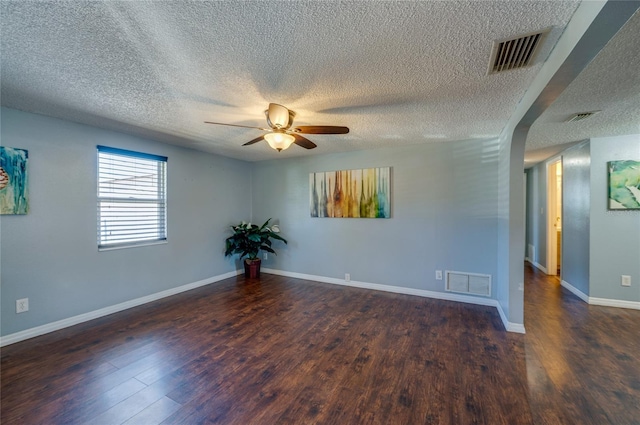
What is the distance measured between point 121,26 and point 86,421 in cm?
232

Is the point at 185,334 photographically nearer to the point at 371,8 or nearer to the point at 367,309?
the point at 367,309

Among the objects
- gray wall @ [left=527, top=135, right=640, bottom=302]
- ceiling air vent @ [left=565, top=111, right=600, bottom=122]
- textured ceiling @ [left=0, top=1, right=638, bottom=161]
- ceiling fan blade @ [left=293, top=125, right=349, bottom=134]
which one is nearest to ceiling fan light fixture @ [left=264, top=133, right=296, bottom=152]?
ceiling fan blade @ [left=293, top=125, right=349, bottom=134]

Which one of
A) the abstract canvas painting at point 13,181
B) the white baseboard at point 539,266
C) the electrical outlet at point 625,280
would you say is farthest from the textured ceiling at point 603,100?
the abstract canvas painting at point 13,181

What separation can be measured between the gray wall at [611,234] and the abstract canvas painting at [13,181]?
21.7ft

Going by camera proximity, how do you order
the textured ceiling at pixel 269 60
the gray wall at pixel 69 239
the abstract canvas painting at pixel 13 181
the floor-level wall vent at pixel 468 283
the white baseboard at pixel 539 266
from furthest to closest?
1. the white baseboard at pixel 539 266
2. the floor-level wall vent at pixel 468 283
3. the gray wall at pixel 69 239
4. the abstract canvas painting at pixel 13 181
5. the textured ceiling at pixel 269 60

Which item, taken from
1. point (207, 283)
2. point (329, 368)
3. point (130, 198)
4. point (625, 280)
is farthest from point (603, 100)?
point (207, 283)

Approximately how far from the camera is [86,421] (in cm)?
155

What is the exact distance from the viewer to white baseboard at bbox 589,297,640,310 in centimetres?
323

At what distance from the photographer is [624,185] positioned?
10.7 feet

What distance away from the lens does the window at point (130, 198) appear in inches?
123

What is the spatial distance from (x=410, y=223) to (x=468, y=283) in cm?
112

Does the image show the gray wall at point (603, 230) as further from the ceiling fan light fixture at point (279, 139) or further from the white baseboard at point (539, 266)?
the ceiling fan light fixture at point (279, 139)

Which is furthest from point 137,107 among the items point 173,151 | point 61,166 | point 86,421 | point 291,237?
point 291,237

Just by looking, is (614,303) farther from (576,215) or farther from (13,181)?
(13,181)
